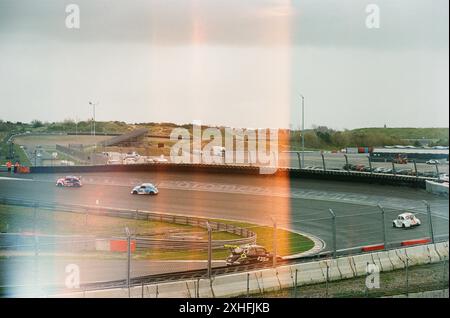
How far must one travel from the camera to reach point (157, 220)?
1266 centimetres

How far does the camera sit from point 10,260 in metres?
10.1

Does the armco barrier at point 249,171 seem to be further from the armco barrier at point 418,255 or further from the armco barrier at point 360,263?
the armco barrier at point 360,263

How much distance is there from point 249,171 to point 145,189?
8.79 feet

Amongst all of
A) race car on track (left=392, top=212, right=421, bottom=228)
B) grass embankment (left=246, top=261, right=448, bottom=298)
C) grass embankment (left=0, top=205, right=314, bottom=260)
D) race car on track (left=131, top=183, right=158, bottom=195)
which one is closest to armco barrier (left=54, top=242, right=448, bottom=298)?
grass embankment (left=246, top=261, right=448, bottom=298)

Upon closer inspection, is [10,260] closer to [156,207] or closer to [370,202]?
[156,207]

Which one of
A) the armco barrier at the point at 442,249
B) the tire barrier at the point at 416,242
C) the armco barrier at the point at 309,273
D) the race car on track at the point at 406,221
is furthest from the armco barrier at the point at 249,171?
the armco barrier at the point at 309,273

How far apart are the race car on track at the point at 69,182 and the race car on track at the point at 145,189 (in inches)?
51.8

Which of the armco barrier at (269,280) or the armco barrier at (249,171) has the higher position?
the armco barrier at (249,171)

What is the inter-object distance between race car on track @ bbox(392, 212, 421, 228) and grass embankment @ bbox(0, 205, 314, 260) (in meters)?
2.20

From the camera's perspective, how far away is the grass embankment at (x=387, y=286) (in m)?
9.18

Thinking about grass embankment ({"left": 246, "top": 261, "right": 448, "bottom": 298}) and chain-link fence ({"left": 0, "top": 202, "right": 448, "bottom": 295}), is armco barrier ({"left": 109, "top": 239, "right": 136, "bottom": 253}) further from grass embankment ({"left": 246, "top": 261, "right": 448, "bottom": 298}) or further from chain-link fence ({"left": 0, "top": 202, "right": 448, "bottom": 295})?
grass embankment ({"left": 246, "top": 261, "right": 448, "bottom": 298})

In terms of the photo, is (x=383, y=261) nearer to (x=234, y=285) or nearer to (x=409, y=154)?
(x=234, y=285)

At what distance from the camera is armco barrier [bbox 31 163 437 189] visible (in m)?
14.0

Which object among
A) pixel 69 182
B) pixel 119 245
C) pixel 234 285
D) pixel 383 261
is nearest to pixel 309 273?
pixel 234 285
